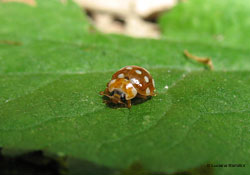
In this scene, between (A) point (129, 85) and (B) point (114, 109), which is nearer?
(B) point (114, 109)

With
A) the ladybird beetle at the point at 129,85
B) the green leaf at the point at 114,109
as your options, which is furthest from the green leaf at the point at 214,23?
the ladybird beetle at the point at 129,85

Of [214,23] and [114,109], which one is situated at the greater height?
[214,23]

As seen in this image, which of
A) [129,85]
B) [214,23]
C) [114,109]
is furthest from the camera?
[214,23]

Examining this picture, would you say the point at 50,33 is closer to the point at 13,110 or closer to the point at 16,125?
the point at 13,110

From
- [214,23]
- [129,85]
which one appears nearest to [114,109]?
[129,85]

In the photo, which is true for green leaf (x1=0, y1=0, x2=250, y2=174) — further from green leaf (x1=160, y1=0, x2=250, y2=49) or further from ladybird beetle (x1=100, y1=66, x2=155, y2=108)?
green leaf (x1=160, y1=0, x2=250, y2=49)

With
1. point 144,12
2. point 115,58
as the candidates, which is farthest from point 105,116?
point 144,12

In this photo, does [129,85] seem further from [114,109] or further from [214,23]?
[214,23]

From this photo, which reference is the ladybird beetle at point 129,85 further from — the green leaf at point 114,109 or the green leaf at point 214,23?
the green leaf at point 214,23
